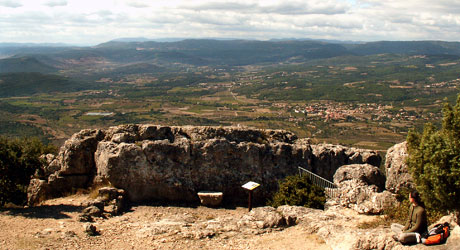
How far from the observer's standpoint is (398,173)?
1820cm

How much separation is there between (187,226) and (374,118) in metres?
129

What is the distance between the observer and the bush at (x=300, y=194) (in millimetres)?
17609

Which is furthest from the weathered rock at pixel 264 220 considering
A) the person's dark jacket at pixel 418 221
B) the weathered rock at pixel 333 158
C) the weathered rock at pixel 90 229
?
the weathered rock at pixel 333 158

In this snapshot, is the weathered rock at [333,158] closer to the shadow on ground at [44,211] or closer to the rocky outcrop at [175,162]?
the rocky outcrop at [175,162]

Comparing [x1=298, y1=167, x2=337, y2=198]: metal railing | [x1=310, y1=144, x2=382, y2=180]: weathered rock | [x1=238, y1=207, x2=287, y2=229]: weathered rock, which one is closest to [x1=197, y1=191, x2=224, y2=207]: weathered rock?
[x1=238, y1=207, x2=287, y2=229]: weathered rock

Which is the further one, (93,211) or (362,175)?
(362,175)

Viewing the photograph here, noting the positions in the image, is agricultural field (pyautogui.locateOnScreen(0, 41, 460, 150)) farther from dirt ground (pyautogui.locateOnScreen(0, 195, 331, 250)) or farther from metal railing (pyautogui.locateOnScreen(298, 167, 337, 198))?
dirt ground (pyautogui.locateOnScreen(0, 195, 331, 250))

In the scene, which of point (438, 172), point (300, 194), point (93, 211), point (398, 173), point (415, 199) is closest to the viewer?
point (438, 172)

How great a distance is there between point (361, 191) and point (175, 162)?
10599 mm

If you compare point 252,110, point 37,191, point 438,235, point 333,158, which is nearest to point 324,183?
point 333,158

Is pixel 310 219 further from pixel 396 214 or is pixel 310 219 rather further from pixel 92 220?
pixel 92 220

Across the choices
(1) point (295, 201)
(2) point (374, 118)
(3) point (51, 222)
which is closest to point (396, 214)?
(1) point (295, 201)

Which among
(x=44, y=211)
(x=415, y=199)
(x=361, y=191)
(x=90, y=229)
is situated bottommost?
(x=44, y=211)

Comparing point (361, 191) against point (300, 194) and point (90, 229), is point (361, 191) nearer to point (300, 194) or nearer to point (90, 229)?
point (300, 194)
